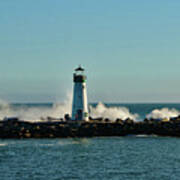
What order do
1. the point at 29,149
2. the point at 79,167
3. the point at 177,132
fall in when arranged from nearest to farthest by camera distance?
the point at 79,167, the point at 29,149, the point at 177,132

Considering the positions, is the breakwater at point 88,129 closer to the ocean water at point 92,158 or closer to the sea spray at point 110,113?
the ocean water at point 92,158

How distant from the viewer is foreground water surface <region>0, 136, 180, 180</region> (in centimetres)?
3145

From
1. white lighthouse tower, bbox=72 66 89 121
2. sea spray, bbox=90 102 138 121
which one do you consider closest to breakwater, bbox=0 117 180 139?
white lighthouse tower, bbox=72 66 89 121

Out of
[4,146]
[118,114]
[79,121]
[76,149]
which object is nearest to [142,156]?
[76,149]

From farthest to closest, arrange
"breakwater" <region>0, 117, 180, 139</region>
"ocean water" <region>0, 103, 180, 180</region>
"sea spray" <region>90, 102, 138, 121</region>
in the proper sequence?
"sea spray" <region>90, 102, 138, 121</region> < "breakwater" <region>0, 117, 180, 139</region> < "ocean water" <region>0, 103, 180, 180</region>

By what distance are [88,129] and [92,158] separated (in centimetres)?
1280

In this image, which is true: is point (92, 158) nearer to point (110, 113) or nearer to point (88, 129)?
point (88, 129)

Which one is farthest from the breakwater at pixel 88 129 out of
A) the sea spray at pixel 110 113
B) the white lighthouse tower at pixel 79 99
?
the sea spray at pixel 110 113

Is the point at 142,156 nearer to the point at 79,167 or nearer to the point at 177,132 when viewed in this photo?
the point at 79,167

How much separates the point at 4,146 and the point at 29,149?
9.87 ft

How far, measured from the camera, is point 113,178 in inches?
1188

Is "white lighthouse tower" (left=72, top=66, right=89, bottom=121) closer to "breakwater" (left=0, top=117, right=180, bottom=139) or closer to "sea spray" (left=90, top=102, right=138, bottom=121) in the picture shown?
"breakwater" (left=0, top=117, right=180, bottom=139)

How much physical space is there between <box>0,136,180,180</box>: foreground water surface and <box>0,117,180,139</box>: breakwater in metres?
1.82

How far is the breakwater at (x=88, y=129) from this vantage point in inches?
1972
